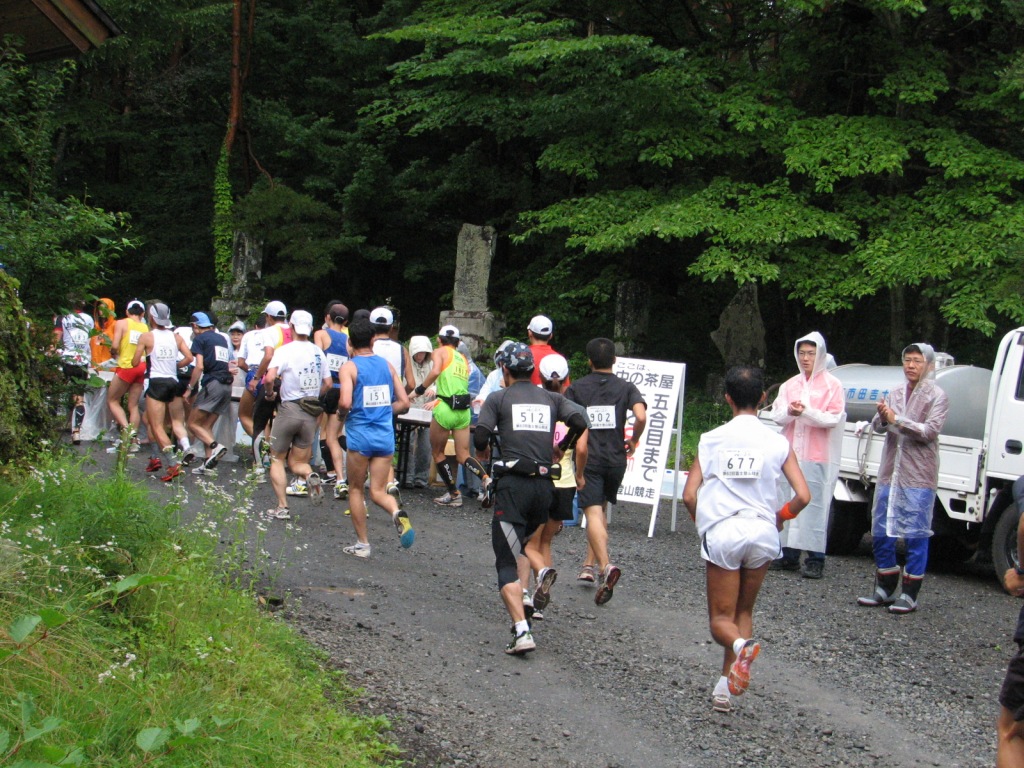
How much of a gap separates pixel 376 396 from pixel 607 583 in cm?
237

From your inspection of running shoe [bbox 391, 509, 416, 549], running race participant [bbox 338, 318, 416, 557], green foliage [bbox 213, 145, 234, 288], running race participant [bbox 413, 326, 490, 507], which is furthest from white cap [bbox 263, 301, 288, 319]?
green foliage [bbox 213, 145, 234, 288]

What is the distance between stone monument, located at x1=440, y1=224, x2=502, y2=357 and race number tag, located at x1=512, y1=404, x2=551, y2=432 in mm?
13584

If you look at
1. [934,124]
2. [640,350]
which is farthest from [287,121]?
[934,124]

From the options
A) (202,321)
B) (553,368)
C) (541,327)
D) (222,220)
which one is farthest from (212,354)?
(222,220)

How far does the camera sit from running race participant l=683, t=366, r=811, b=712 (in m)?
5.52

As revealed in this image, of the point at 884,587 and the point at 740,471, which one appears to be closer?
the point at 740,471

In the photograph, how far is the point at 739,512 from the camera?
5.55 meters

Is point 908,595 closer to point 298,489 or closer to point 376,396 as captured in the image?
point 376,396

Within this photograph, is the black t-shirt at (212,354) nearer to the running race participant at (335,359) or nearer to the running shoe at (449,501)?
the running race participant at (335,359)

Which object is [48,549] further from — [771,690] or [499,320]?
[499,320]

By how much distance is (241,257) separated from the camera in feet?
82.1

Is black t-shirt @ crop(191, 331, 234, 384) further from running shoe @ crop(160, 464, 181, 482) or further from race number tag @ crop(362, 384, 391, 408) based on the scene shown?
race number tag @ crop(362, 384, 391, 408)

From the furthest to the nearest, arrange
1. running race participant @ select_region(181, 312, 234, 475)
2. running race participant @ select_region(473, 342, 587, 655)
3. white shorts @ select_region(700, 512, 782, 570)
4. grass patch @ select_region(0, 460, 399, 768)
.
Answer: running race participant @ select_region(181, 312, 234, 475)
running race participant @ select_region(473, 342, 587, 655)
white shorts @ select_region(700, 512, 782, 570)
grass patch @ select_region(0, 460, 399, 768)

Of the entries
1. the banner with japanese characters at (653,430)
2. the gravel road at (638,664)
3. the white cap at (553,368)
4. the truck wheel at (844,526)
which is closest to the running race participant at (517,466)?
the gravel road at (638,664)
